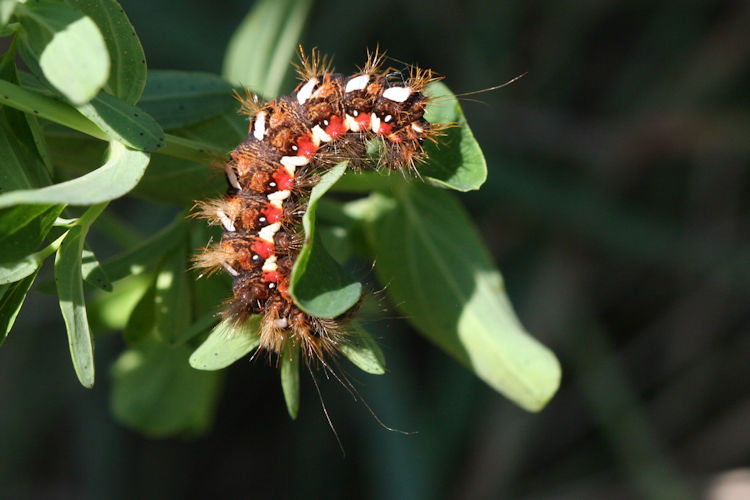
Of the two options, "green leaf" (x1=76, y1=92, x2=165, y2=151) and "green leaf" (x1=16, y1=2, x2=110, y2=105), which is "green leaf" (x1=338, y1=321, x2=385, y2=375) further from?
"green leaf" (x1=16, y1=2, x2=110, y2=105)

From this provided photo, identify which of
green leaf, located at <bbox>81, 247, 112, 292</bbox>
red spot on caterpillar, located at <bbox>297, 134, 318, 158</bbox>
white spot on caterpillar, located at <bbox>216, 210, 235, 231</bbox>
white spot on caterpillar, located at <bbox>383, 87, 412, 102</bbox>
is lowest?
green leaf, located at <bbox>81, 247, 112, 292</bbox>

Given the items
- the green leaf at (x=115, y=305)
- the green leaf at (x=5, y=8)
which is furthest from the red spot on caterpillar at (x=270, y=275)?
the green leaf at (x=115, y=305)

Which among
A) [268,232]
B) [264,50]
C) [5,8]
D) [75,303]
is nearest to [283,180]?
[268,232]

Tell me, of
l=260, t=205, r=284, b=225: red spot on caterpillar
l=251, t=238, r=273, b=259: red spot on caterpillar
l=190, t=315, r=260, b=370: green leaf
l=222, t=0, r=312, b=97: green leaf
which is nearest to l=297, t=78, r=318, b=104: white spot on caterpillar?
l=260, t=205, r=284, b=225: red spot on caterpillar

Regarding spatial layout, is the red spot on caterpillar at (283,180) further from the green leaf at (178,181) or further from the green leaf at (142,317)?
the green leaf at (142,317)

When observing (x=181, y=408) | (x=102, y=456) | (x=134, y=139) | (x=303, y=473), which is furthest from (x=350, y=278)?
(x=102, y=456)

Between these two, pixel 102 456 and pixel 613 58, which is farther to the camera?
pixel 613 58

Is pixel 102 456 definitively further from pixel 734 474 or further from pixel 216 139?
pixel 734 474
